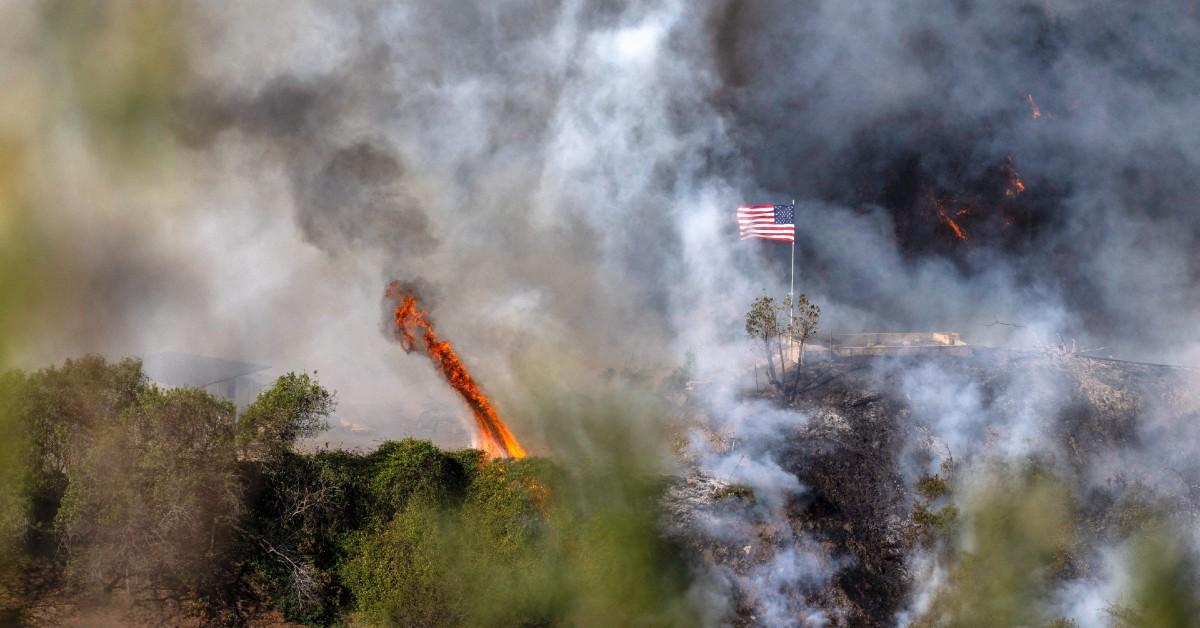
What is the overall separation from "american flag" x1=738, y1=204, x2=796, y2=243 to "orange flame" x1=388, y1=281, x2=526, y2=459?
12.7 meters

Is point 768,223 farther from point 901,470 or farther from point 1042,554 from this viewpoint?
point 1042,554

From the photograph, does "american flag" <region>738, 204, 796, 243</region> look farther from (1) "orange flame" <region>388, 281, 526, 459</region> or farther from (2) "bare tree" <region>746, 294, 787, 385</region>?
(1) "orange flame" <region>388, 281, 526, 459</region>

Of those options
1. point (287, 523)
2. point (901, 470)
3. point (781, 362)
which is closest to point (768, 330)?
point (781, 362)

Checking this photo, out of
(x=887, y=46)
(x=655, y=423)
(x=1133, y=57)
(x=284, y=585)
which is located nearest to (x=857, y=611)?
(x=655, y=423)

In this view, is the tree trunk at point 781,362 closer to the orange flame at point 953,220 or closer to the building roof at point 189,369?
the orange flame at point 953,220

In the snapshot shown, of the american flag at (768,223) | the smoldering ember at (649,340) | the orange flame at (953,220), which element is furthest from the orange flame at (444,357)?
the orange flame at (953,220)

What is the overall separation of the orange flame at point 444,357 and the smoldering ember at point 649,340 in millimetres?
151

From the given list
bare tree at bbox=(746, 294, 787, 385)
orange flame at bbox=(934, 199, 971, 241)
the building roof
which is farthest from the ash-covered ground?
the building roof

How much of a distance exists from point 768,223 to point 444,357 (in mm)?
14532

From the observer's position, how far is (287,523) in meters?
33.9

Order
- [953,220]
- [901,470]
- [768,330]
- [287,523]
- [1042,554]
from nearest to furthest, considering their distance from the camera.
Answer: [287,523] → [1042,554] → [901,470] → [768,330] → [953,220]

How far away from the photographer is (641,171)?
49344mm

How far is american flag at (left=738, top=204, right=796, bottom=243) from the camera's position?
41.3 meters

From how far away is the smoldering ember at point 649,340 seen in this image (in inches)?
1298
